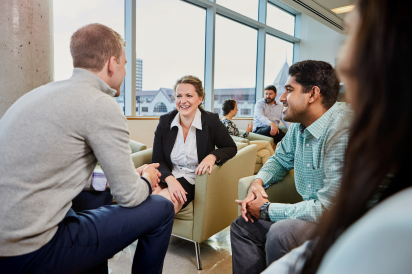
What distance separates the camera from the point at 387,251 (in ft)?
0.80

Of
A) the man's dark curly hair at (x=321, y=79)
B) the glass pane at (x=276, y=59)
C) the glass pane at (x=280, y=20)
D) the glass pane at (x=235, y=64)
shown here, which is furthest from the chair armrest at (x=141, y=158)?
the glass pane at (x=280, y=20)

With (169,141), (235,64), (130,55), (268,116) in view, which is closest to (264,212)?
(169,141)

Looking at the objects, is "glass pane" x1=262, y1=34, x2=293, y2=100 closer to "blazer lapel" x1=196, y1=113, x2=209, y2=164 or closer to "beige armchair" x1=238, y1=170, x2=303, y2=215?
"blazer lapel" x1=196, y1=113, x2=209, y2=164

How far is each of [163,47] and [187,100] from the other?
3.16m

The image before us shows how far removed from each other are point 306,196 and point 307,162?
189mm

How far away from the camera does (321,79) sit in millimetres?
1645

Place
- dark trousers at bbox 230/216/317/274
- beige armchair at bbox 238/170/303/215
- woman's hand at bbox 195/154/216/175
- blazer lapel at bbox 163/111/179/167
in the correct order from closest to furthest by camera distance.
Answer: dark trousers at bbox 230/216/317/274, beige armchair at bbox 238/170/303/215, woman's hand at bbox 195/154/216/175, blazer lapel at bbox 163/111/179/167

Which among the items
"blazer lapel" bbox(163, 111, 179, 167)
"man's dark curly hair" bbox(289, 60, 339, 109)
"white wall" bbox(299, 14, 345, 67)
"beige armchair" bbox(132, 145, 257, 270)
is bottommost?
"beige armchair" bbox(132, 145, 257, 270)

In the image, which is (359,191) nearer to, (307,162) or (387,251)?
(387,251)

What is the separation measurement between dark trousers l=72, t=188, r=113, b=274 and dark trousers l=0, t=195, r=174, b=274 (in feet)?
0.83

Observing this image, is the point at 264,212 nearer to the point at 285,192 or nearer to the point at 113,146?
the point at 285,192

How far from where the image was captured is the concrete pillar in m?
1.69

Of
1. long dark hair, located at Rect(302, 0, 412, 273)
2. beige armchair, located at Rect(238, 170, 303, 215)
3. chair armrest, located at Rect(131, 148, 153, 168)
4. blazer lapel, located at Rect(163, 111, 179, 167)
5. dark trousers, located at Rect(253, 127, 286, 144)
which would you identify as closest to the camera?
long dark hair, located at Rect(302, 0, 412, 273)

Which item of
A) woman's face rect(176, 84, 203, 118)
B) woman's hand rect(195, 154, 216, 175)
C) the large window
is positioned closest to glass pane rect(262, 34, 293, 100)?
the large window
